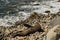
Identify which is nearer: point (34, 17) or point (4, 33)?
point (4, 33)

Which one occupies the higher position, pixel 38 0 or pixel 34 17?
pixel 34 17

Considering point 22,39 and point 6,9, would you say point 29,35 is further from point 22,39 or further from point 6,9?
point 6,9

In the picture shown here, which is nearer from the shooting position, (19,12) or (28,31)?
(28,31)

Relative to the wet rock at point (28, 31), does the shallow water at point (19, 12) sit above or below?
below

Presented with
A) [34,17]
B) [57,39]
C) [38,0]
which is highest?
[57,39]

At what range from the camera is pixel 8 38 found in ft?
29.7

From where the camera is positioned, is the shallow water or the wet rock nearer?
the wet rock

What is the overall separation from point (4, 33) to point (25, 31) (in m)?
1.06

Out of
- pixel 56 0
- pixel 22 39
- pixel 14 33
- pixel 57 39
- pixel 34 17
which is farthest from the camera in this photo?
pixel 56 0

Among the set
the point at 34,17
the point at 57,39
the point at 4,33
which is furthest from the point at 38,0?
the point at 57,39

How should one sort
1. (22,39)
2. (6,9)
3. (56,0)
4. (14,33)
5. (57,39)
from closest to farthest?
(57,39) → (22,39) → (14,33) → (6,9) → (56,0)

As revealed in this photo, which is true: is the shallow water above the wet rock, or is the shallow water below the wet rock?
below

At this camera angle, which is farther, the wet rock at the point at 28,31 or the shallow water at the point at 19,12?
the shallow water at the point at 19,12

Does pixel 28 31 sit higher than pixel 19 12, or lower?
higher
